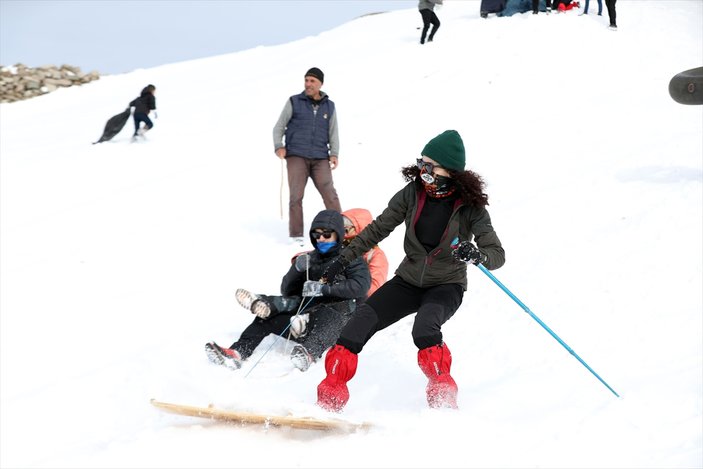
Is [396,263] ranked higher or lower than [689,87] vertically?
lower

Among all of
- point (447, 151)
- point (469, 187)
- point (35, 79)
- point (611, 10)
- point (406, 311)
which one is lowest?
point (35, 79)

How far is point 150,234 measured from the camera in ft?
27.5

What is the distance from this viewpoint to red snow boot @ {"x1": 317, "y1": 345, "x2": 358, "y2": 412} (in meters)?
3.82

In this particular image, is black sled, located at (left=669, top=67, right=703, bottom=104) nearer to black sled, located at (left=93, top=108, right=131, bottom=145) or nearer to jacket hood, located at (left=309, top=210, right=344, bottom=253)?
jacket hood, located at (left=309, top=210, right=344, bottom=253)

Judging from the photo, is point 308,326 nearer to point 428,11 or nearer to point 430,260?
point 430,260

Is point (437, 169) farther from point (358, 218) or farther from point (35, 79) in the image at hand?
point (35, 79)

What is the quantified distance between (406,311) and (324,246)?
136cm

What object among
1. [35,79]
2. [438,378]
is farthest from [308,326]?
[35,79]

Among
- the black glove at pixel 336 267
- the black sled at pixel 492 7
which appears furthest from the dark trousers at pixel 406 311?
the black sled at pixel 492 7

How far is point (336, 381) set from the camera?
152 inches

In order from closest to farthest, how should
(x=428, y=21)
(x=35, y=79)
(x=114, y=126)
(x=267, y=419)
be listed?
(x=267, y=419) < (x=114, y=126) < (x=428, y=21) < (x=35, y=79)

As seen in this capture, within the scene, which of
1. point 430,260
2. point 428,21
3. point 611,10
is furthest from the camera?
point 428,21

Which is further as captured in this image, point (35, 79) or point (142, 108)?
A: point (35, 79)

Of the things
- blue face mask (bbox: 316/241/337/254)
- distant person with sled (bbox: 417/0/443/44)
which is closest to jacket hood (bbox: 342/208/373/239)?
blue face mask (bbox: 316/241/337/254)
